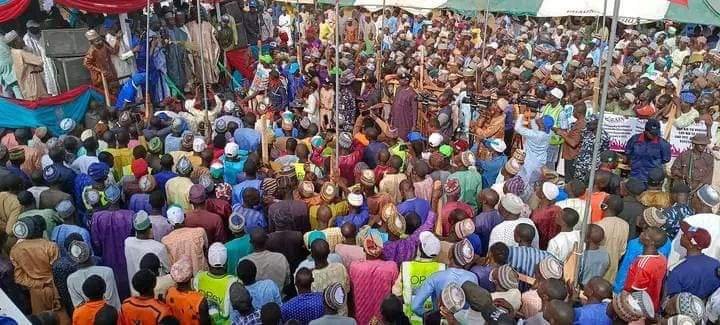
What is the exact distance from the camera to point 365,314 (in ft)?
17.2

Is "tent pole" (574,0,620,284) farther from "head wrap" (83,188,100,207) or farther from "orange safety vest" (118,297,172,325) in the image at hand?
"head wrap" (83,188,100,207)

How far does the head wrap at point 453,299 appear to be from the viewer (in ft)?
13.9

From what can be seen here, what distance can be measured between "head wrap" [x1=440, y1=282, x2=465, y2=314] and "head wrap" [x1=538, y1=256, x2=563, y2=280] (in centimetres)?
69

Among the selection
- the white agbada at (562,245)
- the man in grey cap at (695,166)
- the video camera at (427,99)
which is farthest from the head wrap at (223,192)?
the video camera at (427,99)

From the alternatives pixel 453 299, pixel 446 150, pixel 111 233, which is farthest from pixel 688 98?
pixel 111 233

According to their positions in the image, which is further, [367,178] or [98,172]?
[98,172]

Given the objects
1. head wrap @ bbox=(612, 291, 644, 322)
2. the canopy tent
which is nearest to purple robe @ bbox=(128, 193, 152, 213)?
head wrap @ bbox=(612, 291, 644, 322)

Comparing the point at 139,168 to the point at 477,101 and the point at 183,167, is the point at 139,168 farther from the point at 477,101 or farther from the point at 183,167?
the point at 477,101

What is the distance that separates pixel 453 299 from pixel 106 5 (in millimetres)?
9687

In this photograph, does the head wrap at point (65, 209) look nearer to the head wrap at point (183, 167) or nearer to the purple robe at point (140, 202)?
the purple robe at point (140, 202)

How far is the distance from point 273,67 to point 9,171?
576 centimetres

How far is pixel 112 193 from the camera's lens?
6148mm

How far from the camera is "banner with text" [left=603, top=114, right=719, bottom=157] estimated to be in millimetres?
9227

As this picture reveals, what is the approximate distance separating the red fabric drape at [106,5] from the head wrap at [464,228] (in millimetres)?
8719
